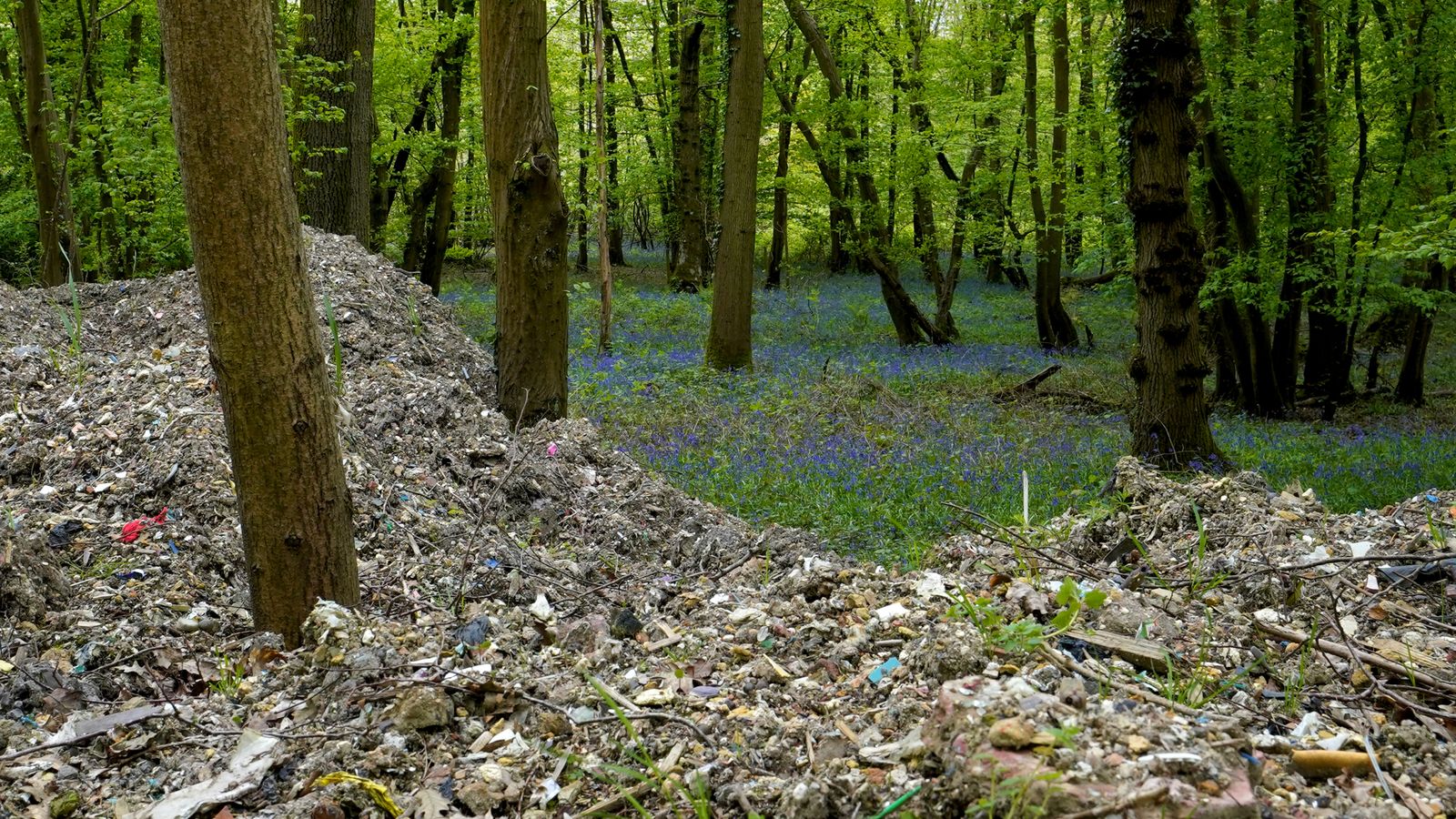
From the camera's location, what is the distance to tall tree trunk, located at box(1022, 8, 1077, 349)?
16.3 m

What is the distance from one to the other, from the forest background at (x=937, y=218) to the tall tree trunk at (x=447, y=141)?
58 millimetres

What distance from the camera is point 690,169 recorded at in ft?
71.6

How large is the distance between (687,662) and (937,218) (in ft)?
70.1

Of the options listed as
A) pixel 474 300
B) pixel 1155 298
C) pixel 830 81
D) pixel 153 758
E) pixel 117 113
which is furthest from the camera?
pixel 474 300

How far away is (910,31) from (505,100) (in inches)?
498

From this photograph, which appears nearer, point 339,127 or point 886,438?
point 886,438

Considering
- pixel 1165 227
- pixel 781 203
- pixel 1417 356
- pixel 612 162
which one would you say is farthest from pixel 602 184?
pixel 612 162

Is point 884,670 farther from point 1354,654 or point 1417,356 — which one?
point 1417,356

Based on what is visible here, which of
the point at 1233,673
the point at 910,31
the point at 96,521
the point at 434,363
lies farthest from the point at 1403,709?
the point at 910,31

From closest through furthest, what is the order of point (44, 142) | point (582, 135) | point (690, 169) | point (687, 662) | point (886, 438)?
point (687, 662) → point (886, 438) → point (44, 142) → point (690, 169) → point (582, 135)

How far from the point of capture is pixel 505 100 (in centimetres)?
653

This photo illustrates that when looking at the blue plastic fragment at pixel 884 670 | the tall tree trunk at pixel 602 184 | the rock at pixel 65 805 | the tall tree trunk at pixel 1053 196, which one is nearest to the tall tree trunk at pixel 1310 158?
the tall tree trunk at pixel 1053 196

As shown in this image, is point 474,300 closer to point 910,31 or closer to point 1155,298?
point 910,31

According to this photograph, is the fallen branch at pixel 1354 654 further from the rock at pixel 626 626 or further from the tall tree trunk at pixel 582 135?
the tall tree trunk at pixel 582 135
